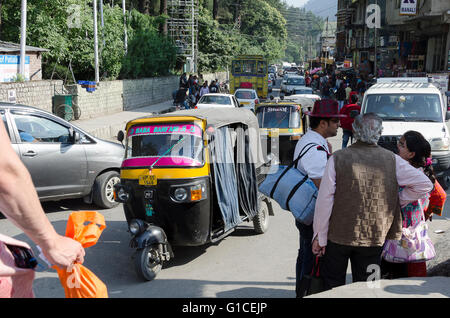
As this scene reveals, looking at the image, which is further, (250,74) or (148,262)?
(250,74)

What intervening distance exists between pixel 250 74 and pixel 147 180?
100ft

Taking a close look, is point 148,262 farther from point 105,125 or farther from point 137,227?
point 105,125

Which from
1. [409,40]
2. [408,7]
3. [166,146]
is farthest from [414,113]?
[409,40]

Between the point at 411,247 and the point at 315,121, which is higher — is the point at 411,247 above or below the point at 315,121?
below

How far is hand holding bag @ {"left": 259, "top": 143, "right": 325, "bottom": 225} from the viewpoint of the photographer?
423 centimetres

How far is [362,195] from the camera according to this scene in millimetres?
3777

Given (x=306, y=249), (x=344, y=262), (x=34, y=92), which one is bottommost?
(x=306, y=249)

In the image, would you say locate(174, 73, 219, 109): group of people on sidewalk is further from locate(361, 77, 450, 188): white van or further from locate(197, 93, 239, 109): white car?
locate(361, 77, 450, 188): white van

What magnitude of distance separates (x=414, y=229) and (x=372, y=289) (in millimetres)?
759

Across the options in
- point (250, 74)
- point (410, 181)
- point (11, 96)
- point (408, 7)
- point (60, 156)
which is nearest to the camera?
point (410, 181)

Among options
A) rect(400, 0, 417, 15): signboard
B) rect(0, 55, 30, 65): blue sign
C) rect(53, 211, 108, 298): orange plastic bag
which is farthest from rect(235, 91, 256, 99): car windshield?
rect(53, 211, 108, 298): orange plastic bag

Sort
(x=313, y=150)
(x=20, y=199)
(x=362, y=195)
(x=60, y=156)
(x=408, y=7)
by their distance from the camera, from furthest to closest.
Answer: (x=408, y=7) < (x=60, y=156) < (x=313, y=150) < (x=362, y=195) < (x=20, y=199)
